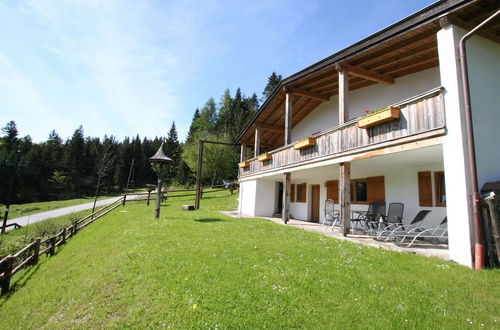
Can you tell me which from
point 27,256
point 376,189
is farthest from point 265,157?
point 27,256

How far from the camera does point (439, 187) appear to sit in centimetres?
826

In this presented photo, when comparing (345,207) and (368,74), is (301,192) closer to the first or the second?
(345,207)

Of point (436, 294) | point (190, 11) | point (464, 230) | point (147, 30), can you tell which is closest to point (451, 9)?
point (464, 230)

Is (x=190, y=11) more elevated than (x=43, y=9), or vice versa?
(x=190, y=11)

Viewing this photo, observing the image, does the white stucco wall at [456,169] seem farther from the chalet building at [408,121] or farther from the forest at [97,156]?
the forest at [97,156]

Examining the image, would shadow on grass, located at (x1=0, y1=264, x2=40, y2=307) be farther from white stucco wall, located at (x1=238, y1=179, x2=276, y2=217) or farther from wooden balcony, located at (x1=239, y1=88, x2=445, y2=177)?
white stucco wall, located at (x1=238, y1=179, x2=276, y2=217)

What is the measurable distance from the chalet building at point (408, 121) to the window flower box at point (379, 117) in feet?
0.10

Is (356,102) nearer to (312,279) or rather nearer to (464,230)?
(464,230)

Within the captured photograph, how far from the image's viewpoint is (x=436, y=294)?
367 cm

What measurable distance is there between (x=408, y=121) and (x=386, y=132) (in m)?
0.68

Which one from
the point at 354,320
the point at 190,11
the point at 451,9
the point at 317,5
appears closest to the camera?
the point at 354,320

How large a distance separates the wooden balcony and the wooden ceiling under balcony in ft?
6.63

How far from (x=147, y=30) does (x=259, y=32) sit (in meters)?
3.80

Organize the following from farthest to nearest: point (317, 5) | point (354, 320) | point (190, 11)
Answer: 1. point (317, 5)
2. point (190, 11)
3. point (354, 320)
